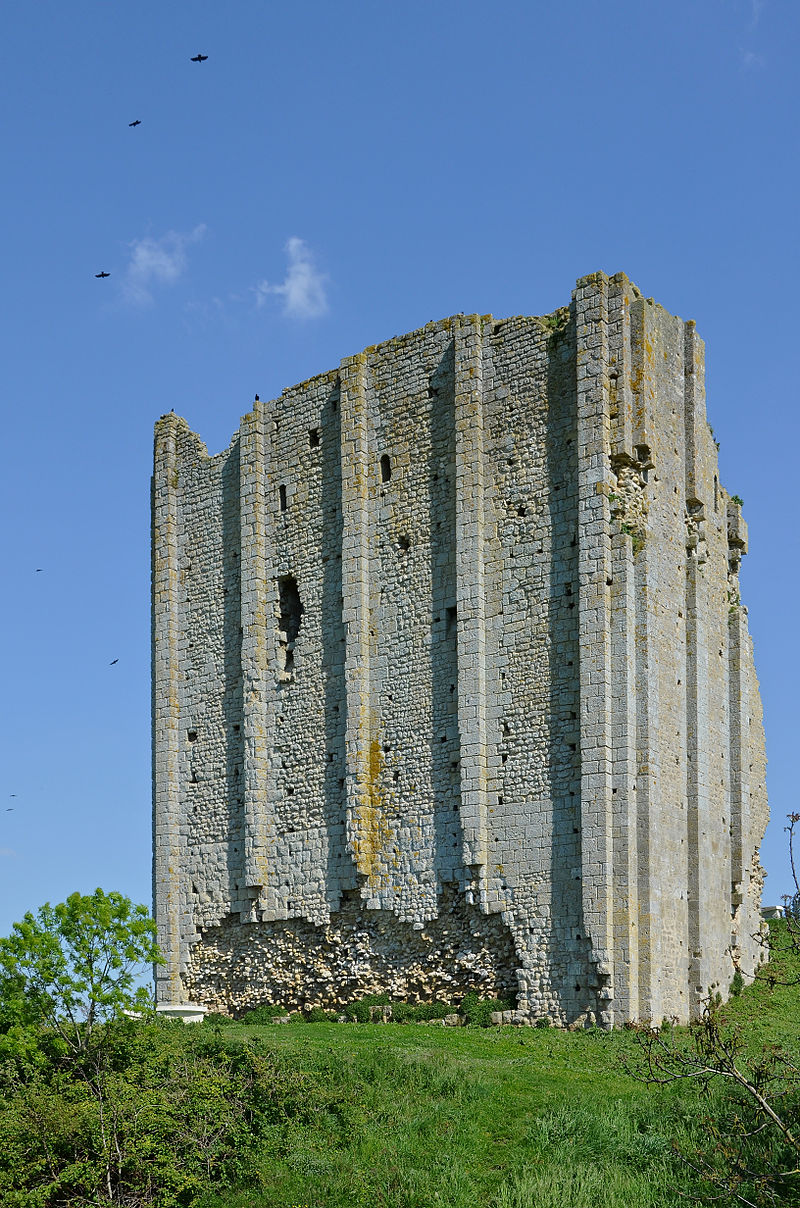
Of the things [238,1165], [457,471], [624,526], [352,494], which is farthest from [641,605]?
[238,1165]

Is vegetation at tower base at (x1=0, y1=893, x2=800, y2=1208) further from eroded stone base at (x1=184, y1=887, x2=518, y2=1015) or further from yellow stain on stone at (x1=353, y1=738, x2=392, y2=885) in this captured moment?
yellow stain on stone at (x1=353, y1=738, x2=392, y2=885)

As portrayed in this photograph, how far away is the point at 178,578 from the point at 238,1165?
46.7 ft

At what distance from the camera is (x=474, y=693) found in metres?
21.1

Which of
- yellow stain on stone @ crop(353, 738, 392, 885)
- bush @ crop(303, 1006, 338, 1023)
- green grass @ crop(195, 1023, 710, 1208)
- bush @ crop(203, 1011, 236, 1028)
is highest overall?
yellow stain on stone @ crop(353, 738, 392, 885)

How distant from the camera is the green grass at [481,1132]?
13172 millimetres

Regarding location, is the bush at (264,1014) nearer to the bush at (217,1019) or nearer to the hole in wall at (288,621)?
the bush at (217,1019)

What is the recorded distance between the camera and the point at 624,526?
66.4 feet

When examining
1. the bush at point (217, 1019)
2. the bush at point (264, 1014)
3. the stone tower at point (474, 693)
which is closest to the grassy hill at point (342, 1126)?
the stone tower at point (474, 693)

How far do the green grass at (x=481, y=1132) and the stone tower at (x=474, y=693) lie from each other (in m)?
2.87

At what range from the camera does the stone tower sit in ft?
65.4

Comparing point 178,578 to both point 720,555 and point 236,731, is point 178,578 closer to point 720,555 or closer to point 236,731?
point 236,731

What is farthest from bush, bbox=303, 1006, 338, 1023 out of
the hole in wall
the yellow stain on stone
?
the hole in wall

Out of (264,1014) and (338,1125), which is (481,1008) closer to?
(264,1014)

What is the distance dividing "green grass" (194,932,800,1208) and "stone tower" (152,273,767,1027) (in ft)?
9.43
